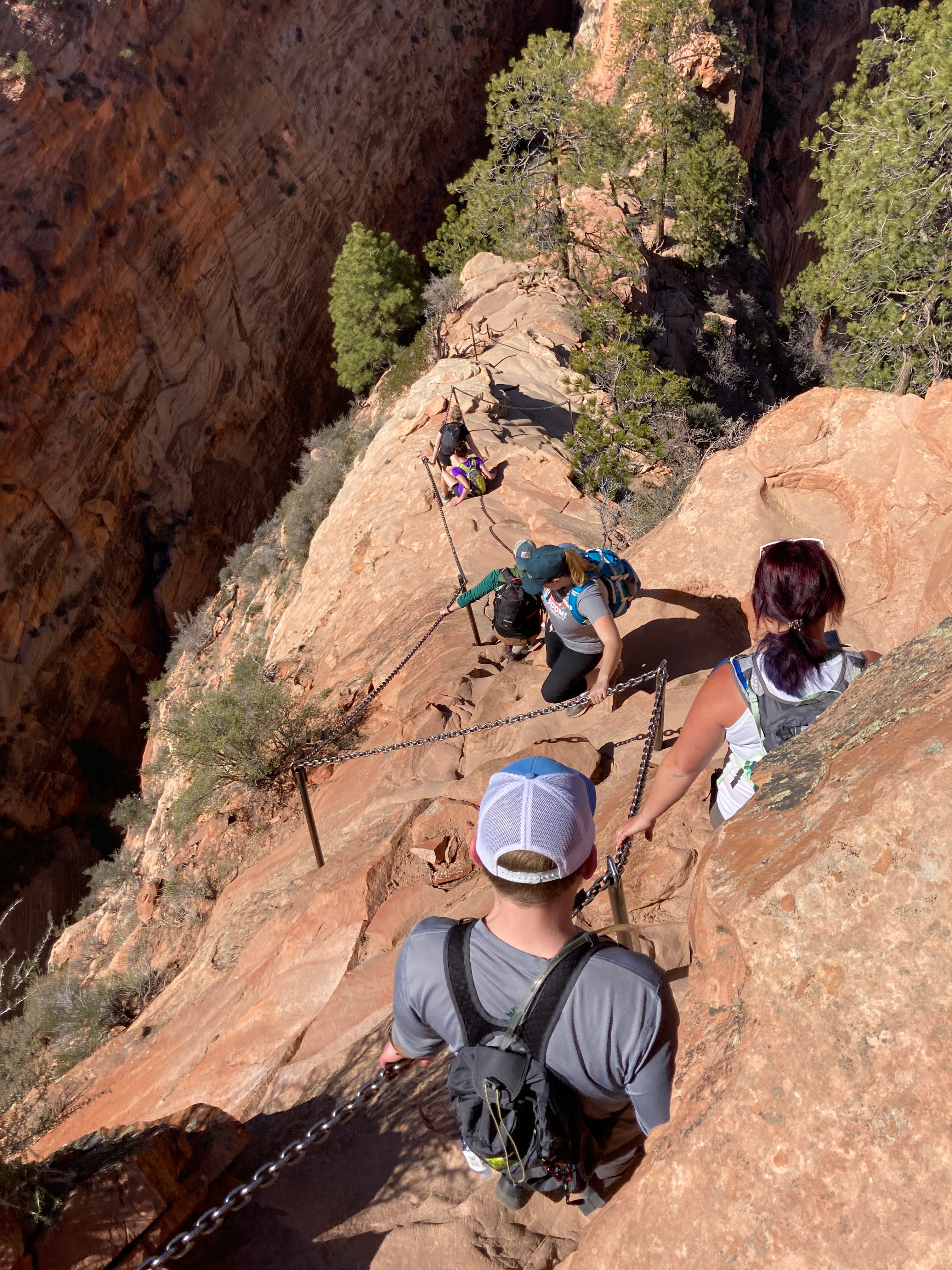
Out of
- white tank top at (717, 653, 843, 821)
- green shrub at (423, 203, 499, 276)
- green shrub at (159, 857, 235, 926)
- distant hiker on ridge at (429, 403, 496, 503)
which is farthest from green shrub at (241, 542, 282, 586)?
white tank top at (717, 653, 843, 821)

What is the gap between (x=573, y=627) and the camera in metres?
5.29

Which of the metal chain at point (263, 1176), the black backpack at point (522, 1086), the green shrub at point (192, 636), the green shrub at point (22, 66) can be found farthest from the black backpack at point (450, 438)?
the green shrub at point (22, 66)

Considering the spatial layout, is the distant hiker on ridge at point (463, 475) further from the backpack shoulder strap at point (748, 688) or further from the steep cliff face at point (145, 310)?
the steep cliff face at point (145, 310)

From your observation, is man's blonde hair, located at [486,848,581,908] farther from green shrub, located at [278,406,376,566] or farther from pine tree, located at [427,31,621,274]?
pine tree, located at [427,31,621,274]

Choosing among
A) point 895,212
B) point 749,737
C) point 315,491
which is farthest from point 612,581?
point 315,491

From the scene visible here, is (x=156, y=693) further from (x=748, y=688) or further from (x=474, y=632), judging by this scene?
(x=748, y=688)

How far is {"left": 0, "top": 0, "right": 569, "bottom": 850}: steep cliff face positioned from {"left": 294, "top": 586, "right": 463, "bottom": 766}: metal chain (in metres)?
13.3

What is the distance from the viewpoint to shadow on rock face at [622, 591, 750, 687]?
6363 mm

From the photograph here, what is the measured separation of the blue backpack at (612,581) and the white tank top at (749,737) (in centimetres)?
233

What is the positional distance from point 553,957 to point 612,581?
355 cm

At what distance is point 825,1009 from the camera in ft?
5.81

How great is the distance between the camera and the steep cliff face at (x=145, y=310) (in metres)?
18.1

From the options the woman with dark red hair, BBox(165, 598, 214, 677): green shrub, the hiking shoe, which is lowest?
Result: BBox(165, 598, 214, 677): green shrub

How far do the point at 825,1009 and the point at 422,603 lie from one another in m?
7.35
